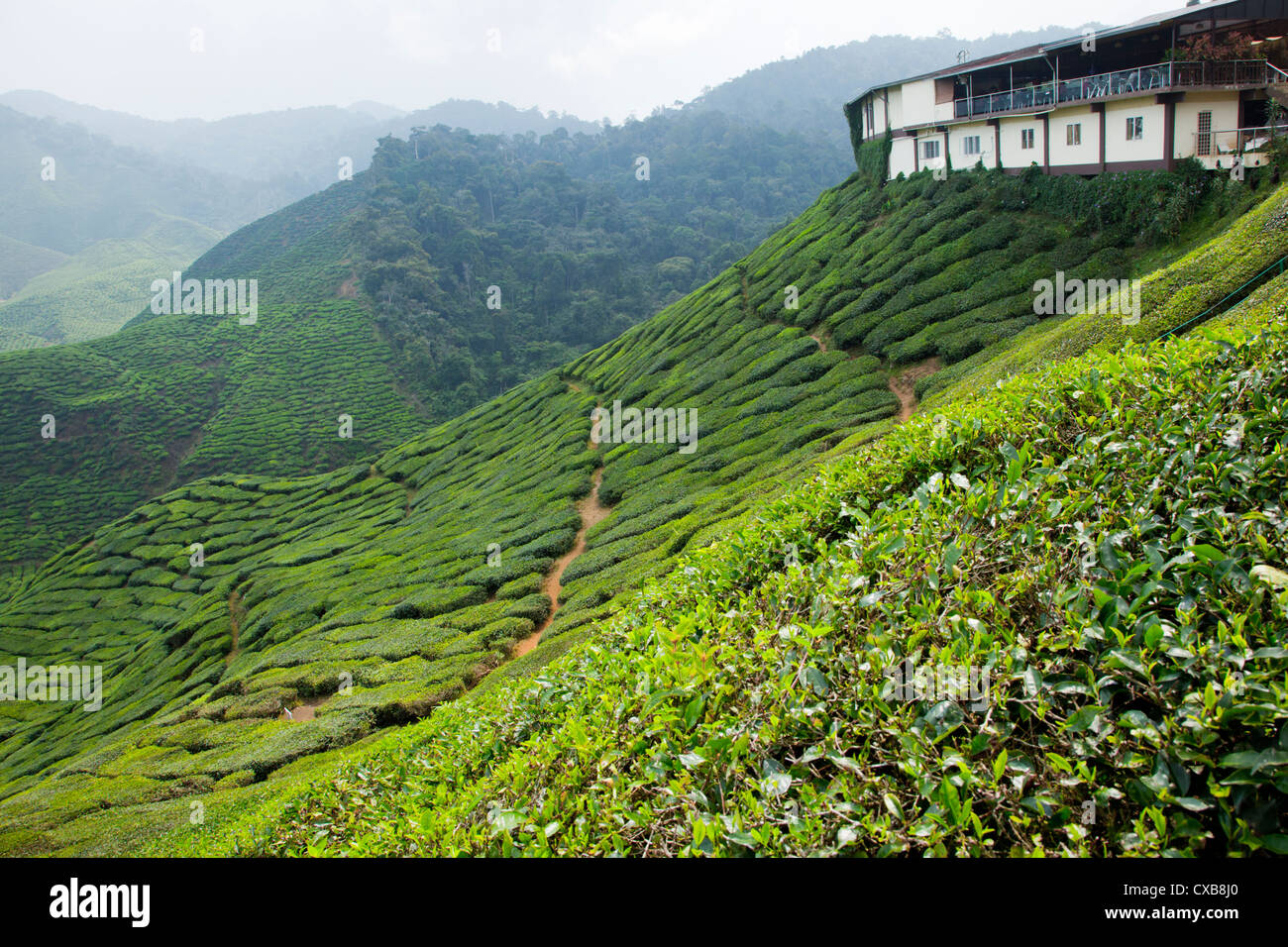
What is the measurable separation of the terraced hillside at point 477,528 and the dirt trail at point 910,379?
1.54 ft

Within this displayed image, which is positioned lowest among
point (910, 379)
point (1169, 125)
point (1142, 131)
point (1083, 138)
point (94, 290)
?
point (910, 379)

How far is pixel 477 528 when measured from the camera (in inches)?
1136

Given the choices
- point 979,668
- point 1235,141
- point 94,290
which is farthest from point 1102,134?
point 94,290

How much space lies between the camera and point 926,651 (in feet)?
16.4

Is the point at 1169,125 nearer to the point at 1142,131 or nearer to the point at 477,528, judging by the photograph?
the point at 1142,131

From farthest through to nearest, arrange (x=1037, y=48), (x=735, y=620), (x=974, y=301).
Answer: (x=1037, y=48)
(x=974, y=301)
(x=735, y=620)

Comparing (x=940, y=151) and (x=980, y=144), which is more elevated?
(x=940, y=151)

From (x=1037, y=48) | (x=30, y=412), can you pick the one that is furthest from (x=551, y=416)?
(x=30, y=412)

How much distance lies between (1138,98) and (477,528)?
1026 inches

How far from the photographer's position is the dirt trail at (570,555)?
62.3 ft

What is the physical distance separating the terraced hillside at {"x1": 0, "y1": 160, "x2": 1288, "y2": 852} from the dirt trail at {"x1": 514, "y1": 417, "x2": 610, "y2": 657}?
0.36 m

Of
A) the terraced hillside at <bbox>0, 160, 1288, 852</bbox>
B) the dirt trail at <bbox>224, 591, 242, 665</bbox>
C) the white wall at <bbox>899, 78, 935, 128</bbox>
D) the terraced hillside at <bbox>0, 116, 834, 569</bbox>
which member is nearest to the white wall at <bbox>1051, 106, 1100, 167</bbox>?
Answer: the terraced hillside at <bbox>0, 160, 1288, 852</bbox>

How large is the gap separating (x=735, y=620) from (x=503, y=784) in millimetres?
2191

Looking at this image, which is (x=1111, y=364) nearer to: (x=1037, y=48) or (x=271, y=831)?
(x=271, y=831)
